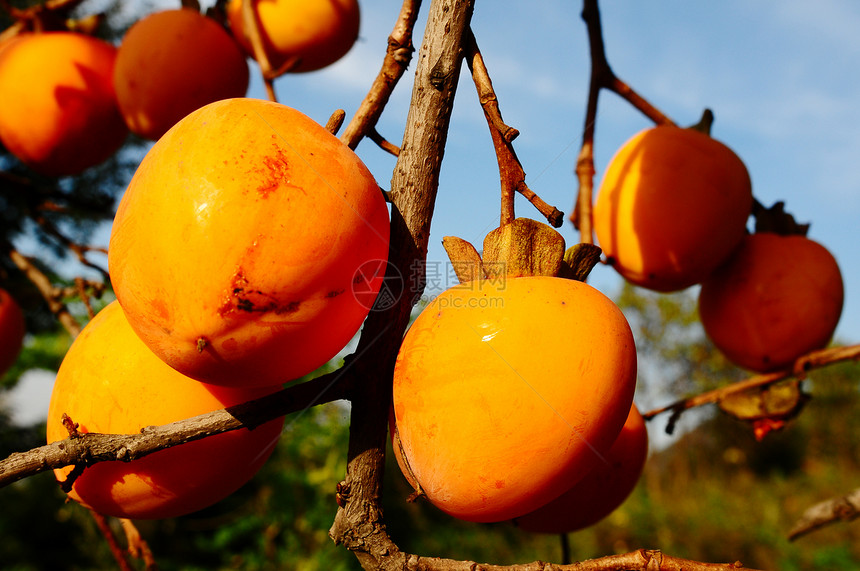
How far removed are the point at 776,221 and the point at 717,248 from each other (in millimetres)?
360

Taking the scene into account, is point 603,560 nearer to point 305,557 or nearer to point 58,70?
point 58,70

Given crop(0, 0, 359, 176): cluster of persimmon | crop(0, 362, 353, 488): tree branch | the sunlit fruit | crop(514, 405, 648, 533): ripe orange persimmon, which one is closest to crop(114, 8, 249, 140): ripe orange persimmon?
crop(0, 0, 359, 176): cluster of persimmon

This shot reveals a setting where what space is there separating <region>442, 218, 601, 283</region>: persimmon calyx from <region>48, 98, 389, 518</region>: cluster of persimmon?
129 mm

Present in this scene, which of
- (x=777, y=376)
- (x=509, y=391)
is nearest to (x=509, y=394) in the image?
(x=509, y=391)

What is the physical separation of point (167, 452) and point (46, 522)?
3195 mm

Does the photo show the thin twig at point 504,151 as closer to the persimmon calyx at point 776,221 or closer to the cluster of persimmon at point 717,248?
the cluster of persimmon at point 717,248

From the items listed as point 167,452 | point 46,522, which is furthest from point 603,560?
point 46,522

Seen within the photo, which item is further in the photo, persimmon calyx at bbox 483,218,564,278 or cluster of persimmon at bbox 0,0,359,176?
cluster of persimmon at bbox 0,0,359,176

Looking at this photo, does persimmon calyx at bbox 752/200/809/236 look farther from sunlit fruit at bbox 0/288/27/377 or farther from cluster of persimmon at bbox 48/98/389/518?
sunlit fruit at bbox 0/288/27/377

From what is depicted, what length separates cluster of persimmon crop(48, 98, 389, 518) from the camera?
0.61 m

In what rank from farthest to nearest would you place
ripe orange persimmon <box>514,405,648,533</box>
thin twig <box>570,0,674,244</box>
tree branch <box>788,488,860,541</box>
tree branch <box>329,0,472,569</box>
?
thin twig <box>570,0,674,244</box> < tree branch <box>788,488,860,541</box> < ripe orange persimmon <box>514,405,648,533</box> < tree branch <box>329,0,472,569</box>

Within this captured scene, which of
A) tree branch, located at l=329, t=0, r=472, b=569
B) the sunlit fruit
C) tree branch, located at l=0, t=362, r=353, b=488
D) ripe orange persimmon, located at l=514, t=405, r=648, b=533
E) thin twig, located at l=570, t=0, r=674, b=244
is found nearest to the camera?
tree branch, located at l=0, t=362, r=353, b=488

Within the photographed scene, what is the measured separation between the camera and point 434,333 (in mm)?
687

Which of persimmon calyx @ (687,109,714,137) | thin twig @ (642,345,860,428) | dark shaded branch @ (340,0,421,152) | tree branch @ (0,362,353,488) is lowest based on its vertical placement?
thin twig @ (642,345,860,428)
